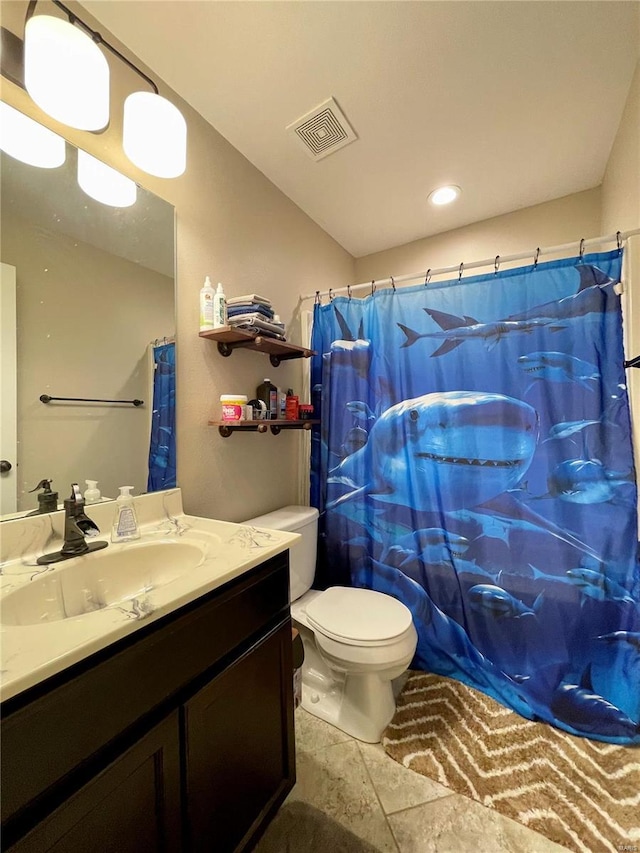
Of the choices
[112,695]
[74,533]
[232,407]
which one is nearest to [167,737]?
[112,695]

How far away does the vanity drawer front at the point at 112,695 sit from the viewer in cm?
47

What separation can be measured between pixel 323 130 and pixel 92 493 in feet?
5.52

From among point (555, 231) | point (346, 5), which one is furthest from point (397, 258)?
point (346, 5)

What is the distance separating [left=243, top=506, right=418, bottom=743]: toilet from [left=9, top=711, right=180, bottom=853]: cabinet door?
74cm

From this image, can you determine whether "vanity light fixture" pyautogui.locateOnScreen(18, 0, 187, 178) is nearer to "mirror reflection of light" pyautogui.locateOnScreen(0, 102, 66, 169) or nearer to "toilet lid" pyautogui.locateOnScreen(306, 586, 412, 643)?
"mirror reflection of light" pyautogui.locateOnScreen(0, 102, 66, 169)

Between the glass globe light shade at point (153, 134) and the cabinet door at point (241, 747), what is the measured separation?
1449mm

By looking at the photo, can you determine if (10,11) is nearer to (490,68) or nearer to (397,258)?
(490,68)

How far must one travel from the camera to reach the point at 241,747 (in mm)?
824

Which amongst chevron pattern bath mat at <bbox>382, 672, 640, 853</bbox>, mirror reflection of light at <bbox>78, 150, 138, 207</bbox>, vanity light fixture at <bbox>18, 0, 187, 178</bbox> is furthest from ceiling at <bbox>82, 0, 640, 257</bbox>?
chevron pattern bath mat at <bbox>382, 672, 640, 853</bbox>

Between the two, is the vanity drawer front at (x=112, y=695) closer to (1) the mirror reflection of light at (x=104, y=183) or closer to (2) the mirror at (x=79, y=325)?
(2) the mirror at (x=79, y=325)

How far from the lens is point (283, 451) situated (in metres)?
1.85

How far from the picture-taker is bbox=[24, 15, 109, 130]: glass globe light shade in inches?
32.3

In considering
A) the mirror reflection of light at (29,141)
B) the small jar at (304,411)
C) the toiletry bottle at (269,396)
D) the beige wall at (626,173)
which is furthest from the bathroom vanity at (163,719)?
the beige wall at (626,173)

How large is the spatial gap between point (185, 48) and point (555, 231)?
1956mm
